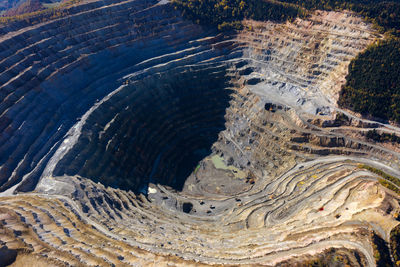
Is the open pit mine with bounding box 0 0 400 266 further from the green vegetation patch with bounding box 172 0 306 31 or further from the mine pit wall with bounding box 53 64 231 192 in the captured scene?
the green vegetation patch with bounding box 172 0 306 31

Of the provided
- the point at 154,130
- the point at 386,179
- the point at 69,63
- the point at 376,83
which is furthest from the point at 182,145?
the point at 376,83

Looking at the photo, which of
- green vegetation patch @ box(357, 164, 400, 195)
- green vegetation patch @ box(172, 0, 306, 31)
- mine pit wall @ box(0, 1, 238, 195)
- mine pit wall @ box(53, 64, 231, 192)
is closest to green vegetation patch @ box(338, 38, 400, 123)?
green vegetation patch @ box(357, 164, 400, 195)

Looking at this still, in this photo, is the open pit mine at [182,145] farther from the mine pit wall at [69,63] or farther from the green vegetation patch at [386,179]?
the green vegetation patch at [386,179]

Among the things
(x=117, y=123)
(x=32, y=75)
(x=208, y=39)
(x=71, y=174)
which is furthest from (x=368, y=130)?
(x=32, y=75)

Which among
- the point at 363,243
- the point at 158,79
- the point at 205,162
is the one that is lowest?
the point at 205,162

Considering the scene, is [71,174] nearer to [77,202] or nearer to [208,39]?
[77,202]

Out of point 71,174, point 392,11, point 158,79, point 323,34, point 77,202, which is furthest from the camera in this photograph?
point 158,79

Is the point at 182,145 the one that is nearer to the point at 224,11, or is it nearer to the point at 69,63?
the point at 69,63
